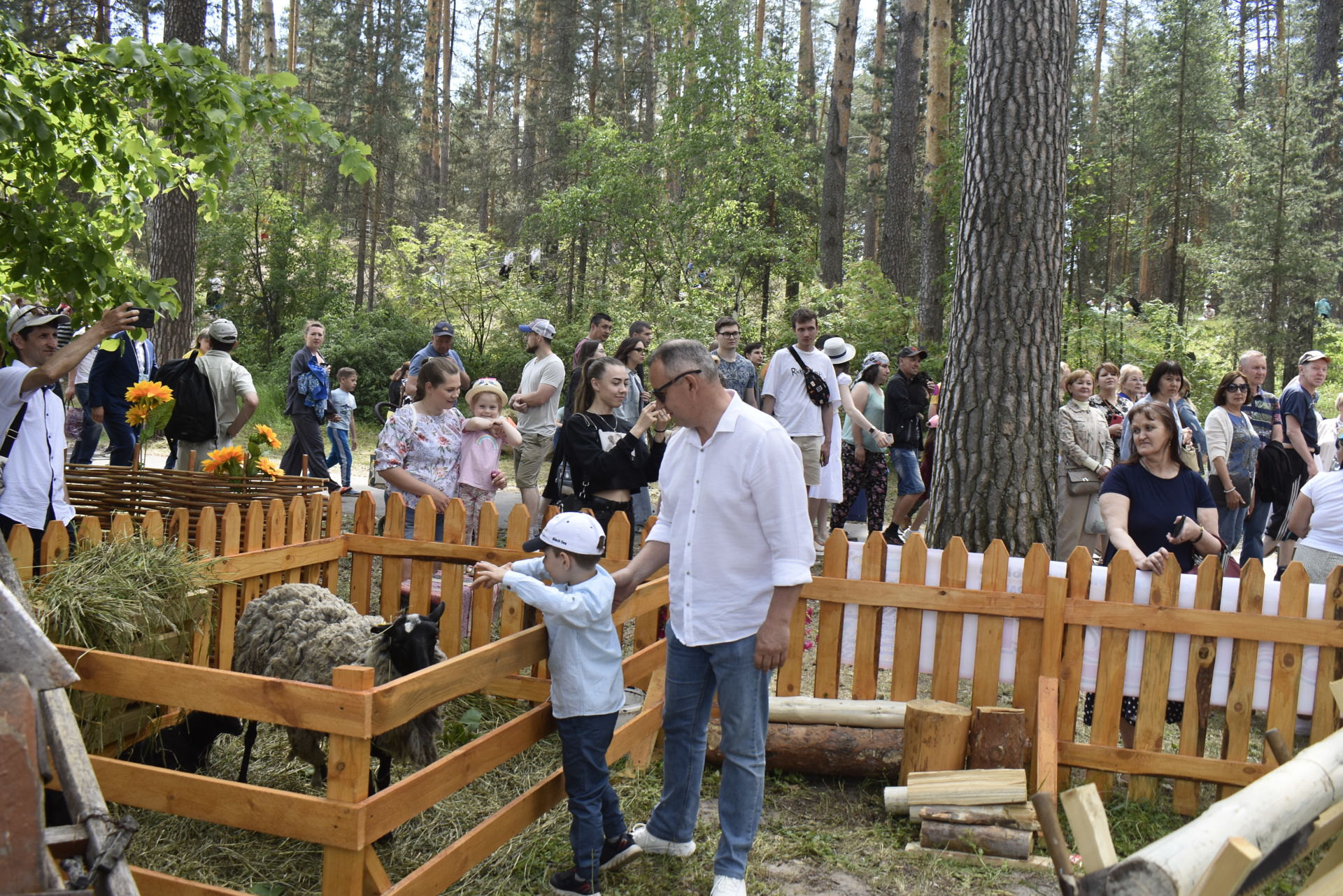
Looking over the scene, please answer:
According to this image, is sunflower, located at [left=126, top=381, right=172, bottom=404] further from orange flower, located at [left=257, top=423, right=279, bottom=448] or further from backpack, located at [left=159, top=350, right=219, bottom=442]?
backpack, located at [left=159, top=350, right=219, bottom=442]

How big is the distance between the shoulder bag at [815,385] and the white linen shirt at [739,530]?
5.22 meters

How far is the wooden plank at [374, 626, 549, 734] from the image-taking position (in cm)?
295

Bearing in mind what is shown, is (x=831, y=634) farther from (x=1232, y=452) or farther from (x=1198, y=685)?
(x=1232, y=452)

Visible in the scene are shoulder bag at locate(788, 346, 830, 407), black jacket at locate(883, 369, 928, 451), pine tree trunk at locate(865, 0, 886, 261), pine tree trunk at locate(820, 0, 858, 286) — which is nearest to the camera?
shoulder bag at locate(788, 346, 830, 407)

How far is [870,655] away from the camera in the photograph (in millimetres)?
4797

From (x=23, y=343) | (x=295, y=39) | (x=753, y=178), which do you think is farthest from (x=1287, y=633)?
(x=295, y=39)

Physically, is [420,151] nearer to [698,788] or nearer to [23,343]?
[23,343]

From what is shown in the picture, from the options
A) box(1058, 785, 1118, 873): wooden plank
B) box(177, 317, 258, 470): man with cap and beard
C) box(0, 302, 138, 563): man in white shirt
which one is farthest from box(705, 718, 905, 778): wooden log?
box(177, 317, 258, 470): man with cap and beard

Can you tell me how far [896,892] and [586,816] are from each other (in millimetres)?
1180

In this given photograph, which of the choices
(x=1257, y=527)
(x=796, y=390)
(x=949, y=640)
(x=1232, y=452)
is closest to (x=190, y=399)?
(x=796, y=390)

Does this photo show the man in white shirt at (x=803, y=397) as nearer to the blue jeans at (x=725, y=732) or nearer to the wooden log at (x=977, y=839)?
the wooden log at (x=977, y=839)

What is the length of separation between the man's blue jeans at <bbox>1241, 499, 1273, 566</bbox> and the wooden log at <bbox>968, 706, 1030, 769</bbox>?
5.76 m

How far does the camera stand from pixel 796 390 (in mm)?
8836

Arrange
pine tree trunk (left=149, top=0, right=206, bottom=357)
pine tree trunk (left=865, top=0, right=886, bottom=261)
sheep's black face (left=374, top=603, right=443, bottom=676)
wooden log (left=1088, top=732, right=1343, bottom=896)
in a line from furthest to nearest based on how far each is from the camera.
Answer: pine tree trunk (left=865, top=0, right=886, bottom=261) < pine tree trunk (left=149, top=0, right=206, bottom=357) < sheep's black face (left=374, top=603, right=443, bottom=676) < wooden log (left=1088, top=732, right=1343, bottom=896)
